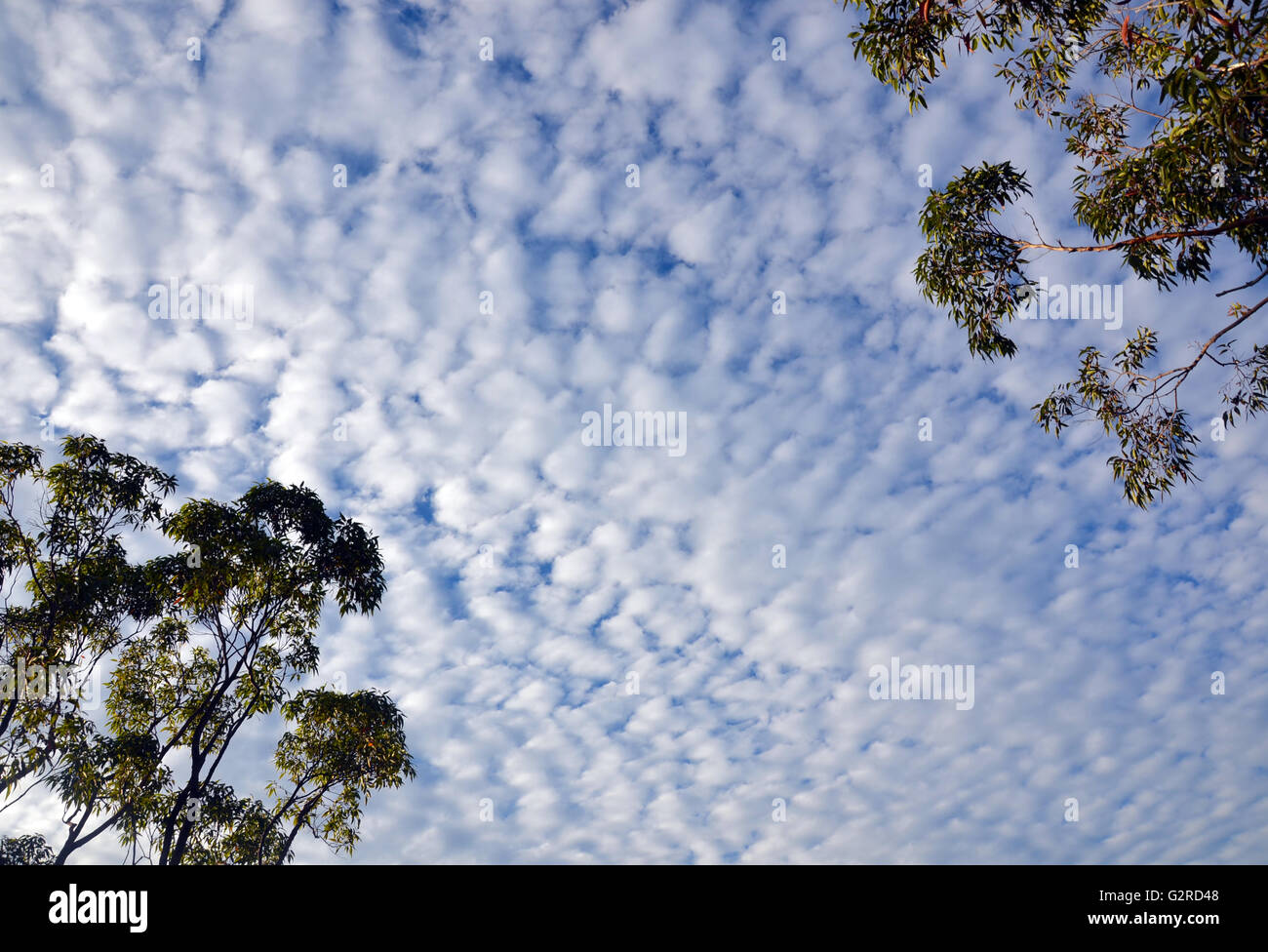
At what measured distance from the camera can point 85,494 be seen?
1498 centimetres

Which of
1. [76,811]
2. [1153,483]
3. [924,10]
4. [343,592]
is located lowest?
[76,811]

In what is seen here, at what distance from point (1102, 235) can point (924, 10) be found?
169 inches

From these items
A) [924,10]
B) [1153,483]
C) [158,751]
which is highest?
[924,10]

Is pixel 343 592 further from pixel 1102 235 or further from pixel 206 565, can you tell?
pixel 1102 235

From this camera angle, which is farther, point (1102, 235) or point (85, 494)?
point (85, 494)
